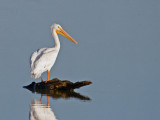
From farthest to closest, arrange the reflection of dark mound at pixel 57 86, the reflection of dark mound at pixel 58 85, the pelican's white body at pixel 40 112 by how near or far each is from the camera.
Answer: the reflection of dark mound at pixel 58 85 → the reflection of dark mound at pixel 57 86 → the pelican's white body at pixel 40 112

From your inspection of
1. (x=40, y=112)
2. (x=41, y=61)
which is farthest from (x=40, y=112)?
(x=41, y=61)

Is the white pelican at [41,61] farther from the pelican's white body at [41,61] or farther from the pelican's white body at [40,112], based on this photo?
the pelican's white body at [40,112]

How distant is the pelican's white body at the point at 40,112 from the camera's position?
8.62 meters

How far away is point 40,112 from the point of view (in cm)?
890

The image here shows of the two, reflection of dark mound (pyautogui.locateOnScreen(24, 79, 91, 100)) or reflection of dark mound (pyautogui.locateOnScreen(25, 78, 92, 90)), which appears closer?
reflection of dark mound (pyautogui.locateOnScreen(24, 79, 91, 100))

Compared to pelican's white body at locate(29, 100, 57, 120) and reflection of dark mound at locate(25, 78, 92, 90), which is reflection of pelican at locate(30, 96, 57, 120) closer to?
A: pelican's white body at locate(29, 100, 57, 120)

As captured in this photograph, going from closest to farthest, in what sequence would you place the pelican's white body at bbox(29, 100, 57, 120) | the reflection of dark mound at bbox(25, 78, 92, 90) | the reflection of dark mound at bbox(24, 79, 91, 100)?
the pelican's white body at bbox(29, 100, 57, 120), the reflection of dark mound at bbox(24, 79, 91, 100), the reflection of dark mound at bbox(25, 78, 92, 90)

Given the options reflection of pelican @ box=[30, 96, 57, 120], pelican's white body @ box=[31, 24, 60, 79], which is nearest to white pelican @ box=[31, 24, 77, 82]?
pelican's white body @ box=[31, 24, 60, 79]

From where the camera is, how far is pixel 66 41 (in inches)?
593

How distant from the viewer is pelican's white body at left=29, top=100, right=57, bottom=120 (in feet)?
28.3

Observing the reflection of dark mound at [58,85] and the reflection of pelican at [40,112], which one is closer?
the reflection of pelican at [40,112]

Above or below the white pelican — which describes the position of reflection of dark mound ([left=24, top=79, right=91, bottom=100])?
below

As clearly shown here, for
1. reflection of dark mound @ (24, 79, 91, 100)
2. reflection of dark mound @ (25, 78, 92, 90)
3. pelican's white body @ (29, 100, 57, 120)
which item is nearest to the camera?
pelican's white body @ (29, 100, 57, 120)

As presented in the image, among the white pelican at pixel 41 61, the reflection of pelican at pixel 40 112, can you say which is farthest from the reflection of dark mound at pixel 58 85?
the reflection of pelican at pixel 40 112
